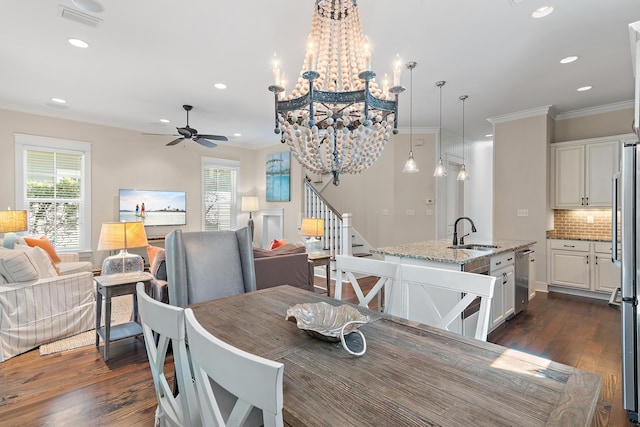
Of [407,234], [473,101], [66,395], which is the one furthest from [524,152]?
[66,395]

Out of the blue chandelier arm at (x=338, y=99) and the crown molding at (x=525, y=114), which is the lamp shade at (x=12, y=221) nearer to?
the blue chandelier arm at (x=338, y=99)

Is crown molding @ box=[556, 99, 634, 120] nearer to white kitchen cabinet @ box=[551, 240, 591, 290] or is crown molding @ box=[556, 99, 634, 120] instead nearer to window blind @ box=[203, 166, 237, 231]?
white kitchen cabinet @ box=[551, 240, 591, 290]

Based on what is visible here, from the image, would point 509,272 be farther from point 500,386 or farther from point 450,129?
point 450,129

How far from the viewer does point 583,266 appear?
14.9ft

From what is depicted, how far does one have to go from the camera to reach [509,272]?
338 centimetres

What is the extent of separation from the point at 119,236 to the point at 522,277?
423 centimetres

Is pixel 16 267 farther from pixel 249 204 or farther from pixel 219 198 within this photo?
pixel 249 204

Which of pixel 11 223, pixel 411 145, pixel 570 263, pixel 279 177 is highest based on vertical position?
pixel 411 145

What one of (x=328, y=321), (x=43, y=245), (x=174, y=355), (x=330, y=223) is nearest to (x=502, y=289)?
(x=328, y=321)

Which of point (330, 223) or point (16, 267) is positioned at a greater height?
point (330, 223)

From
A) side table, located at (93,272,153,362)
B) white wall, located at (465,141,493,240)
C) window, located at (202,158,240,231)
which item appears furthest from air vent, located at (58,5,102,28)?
white wall, located at (465,141,493,240)

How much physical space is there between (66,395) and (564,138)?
6.73 metres

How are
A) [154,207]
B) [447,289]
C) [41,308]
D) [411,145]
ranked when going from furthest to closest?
[154,207], [411,145], [41,308], [447,289]

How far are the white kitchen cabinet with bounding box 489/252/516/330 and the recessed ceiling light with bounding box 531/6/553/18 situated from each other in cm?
203
